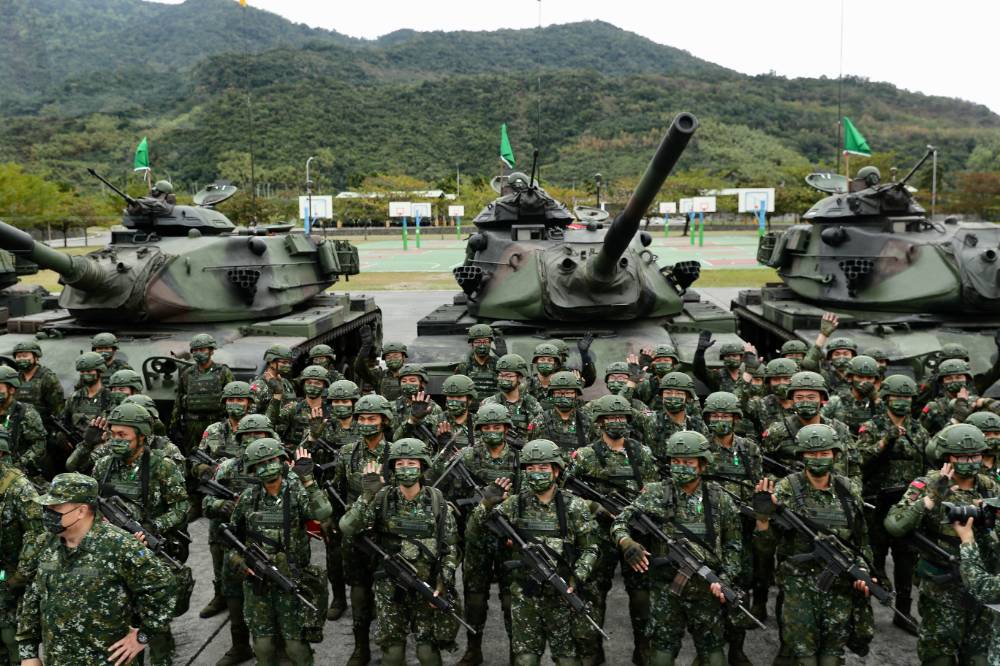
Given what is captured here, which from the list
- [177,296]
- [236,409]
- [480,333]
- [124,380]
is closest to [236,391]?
[236,409]

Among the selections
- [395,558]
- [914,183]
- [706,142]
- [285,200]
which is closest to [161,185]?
[395,558]

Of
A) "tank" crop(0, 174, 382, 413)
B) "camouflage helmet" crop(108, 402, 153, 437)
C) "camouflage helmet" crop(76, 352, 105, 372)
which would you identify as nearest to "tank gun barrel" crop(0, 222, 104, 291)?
"tank" crop(0, 174, 382, 413)

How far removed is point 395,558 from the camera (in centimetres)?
583

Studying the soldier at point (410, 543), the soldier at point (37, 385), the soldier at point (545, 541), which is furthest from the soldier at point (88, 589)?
the soldier at point (37, 385)

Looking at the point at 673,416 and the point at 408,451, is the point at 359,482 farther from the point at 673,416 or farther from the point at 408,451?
the point at 673,416

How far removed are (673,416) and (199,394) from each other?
5.11 meters

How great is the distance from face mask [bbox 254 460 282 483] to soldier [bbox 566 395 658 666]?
2191mm

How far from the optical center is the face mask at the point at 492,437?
675 centimetres

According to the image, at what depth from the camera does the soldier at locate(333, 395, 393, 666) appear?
6727mm

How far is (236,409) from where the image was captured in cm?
798

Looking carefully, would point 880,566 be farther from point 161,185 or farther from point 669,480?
point 161,185

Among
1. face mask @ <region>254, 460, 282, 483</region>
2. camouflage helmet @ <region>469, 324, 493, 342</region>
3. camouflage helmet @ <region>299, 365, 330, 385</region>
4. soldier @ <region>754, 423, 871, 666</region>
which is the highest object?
camouflage helmet @ <region>469, 324, 493, 342</region>

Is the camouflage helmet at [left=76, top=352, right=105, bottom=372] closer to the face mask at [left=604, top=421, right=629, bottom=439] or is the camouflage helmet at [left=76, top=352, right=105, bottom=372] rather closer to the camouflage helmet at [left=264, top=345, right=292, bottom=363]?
the camouflage helmet at [left=264, top=345, right=292, bottom=363]

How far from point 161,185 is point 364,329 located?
3925mm
